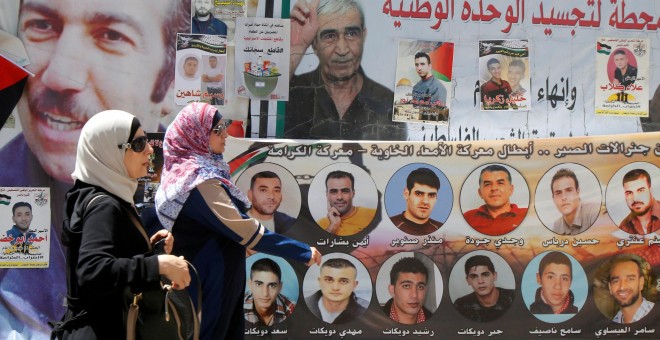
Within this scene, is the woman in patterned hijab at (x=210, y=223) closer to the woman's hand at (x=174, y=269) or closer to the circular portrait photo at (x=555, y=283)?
the woman's hand at (x=174, y=269)

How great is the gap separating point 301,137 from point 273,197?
17.6 inches

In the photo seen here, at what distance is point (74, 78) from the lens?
521cm

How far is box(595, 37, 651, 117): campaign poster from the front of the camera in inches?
214

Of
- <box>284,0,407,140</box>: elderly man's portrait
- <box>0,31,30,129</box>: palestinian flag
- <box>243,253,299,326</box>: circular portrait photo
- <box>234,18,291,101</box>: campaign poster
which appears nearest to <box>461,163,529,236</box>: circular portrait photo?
<box>284,0,407,140</box>: elderly man's portrait

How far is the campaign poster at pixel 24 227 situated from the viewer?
5.26 m

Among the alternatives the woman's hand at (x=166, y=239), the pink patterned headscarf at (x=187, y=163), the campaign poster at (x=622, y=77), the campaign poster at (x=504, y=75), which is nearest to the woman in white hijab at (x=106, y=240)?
the woman's hand at (x=166, y=239)

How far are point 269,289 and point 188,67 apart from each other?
4.97 feet

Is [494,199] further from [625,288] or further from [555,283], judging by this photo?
[625,288]

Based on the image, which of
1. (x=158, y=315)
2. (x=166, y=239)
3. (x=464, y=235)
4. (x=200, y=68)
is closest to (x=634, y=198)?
(x=464, y=235)

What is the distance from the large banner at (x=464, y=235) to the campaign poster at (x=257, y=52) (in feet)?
1.29

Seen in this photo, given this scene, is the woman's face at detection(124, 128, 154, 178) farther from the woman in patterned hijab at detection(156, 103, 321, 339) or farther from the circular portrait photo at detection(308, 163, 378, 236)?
the circular portrait photo at detection(308, 163, 378, 236)

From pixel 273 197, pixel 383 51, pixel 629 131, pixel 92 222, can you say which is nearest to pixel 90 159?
pixel 92 222

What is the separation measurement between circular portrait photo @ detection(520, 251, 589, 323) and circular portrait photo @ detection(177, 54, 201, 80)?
2.49m

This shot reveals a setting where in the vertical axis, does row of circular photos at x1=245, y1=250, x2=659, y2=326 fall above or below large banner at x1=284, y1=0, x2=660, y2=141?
below
